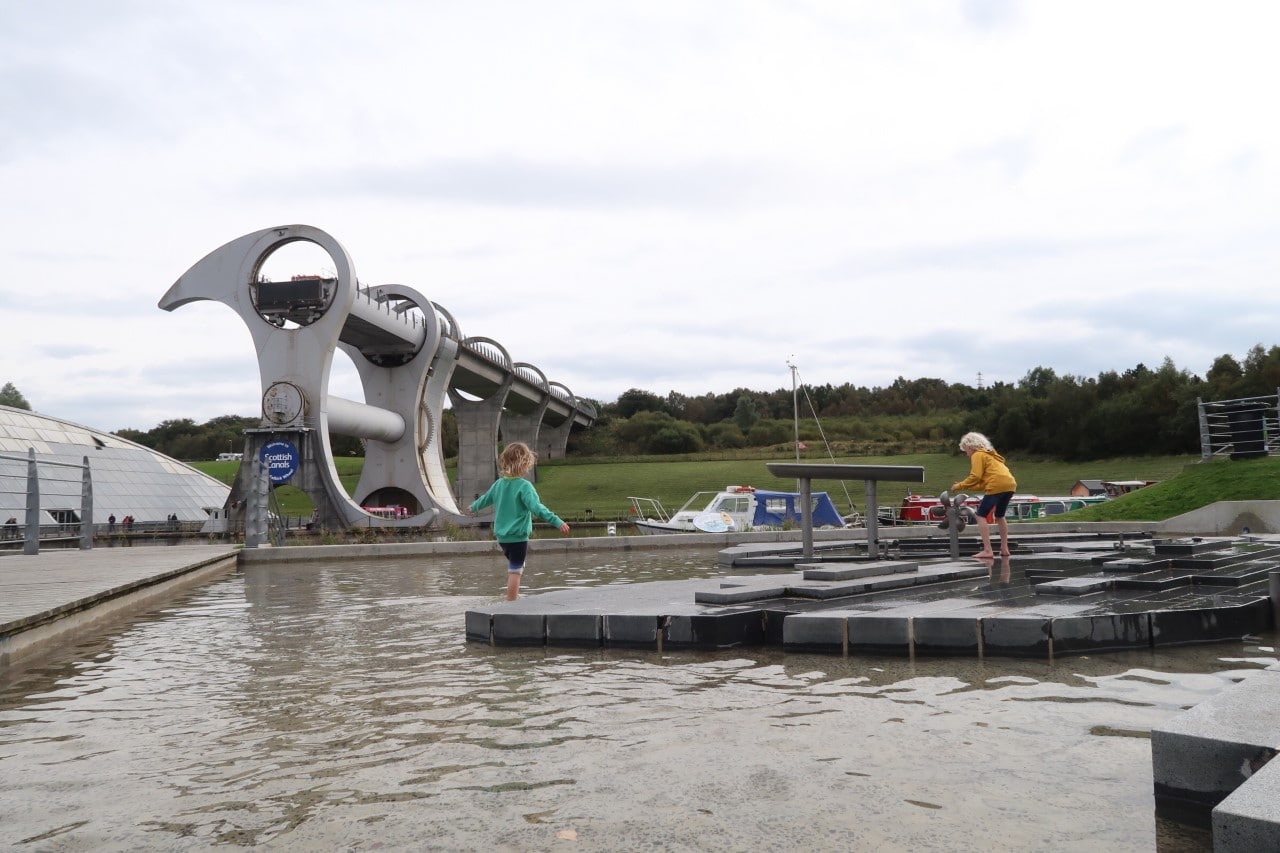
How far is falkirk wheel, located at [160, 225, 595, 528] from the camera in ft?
106

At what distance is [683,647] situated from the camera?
247 inches

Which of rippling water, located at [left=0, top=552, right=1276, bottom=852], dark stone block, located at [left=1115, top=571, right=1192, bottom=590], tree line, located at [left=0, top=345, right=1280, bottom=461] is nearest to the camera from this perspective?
rippling water, located at [left=0, top=552, right=1276, bottom=852]

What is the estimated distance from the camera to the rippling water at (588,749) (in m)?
2.84

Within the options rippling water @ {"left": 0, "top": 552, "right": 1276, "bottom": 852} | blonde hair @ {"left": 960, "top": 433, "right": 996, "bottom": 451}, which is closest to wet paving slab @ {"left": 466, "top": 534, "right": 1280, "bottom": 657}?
rippling water @ {"left": 0, "top": 552, "right": 1276, "bottom": 852}

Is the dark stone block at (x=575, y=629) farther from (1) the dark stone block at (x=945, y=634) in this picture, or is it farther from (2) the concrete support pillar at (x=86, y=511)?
(2) the concrete support pillar at (x=86, y=511)

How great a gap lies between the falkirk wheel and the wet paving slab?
23154 millimetres

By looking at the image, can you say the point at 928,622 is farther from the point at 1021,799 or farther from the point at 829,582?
the point at 1021,799

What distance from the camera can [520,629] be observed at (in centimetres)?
659

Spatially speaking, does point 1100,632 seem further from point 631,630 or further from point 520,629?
point 520,629

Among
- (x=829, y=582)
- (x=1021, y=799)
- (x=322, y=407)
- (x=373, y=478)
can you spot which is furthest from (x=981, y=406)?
(x=1021, y=799)

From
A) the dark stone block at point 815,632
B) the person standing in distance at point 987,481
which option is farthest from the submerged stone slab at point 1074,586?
the person standing in distance at point 987,481

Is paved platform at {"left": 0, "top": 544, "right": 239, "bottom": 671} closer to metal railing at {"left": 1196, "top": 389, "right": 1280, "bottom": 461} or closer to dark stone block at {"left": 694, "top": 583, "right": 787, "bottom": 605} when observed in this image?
dark stone block at {"left": 694, "top": 583, "right": 787, "bottom": 605}

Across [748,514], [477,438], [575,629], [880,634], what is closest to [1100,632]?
[880,634]

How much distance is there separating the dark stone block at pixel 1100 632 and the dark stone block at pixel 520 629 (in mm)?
3271
